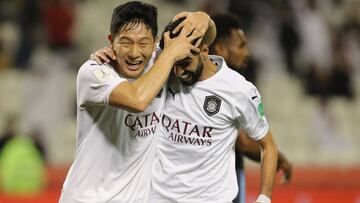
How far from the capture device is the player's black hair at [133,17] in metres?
4.54

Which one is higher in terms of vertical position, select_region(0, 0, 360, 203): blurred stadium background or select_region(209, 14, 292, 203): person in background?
select_region(0, 0, 360, 203): blurred stadium background

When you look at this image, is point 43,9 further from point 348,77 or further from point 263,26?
point 348,77

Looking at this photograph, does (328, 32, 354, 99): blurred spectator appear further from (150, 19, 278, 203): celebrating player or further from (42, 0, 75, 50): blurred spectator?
(150, 19, 278, 203): celebrating player

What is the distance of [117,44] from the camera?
4.54m

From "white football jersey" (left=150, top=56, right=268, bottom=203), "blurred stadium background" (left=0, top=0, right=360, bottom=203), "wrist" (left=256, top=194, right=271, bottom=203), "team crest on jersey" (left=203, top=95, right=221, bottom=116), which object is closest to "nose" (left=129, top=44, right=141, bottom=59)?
"white football jersey" (left=150, top=56, right=268, bottom=203)

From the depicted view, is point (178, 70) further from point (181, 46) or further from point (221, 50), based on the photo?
point (221, 50)

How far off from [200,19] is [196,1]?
8.20m

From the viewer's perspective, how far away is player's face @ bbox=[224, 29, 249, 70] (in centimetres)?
552

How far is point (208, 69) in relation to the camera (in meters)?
4.77

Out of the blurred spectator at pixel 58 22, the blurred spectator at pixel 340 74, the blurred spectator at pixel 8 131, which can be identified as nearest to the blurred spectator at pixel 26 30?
the blurred spectator at pixel 58 22

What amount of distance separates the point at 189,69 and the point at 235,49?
985 mm

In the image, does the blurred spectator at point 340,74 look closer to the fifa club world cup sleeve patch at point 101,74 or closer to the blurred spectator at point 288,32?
the blurred spectator at point 288,32

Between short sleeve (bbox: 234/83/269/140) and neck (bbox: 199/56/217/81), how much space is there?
17 centimetres

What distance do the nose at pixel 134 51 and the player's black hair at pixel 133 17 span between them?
10 cm
